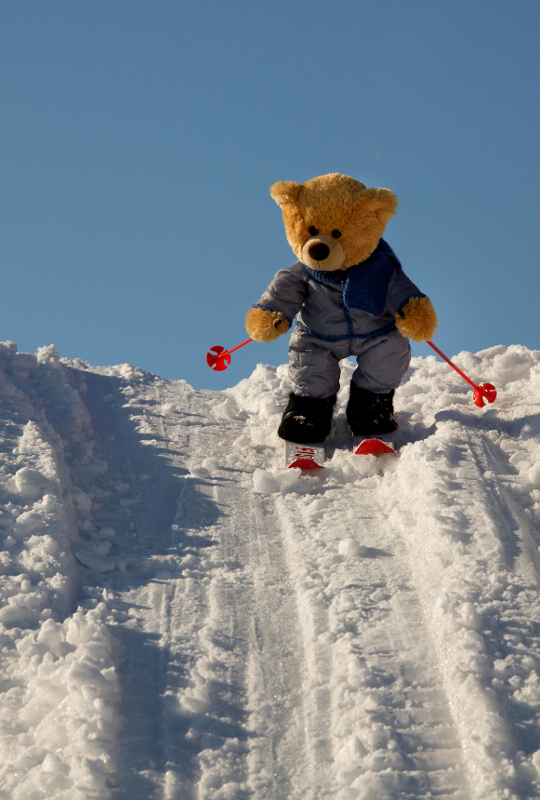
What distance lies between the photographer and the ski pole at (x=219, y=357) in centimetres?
329

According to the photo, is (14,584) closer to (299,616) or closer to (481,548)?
(299,616)

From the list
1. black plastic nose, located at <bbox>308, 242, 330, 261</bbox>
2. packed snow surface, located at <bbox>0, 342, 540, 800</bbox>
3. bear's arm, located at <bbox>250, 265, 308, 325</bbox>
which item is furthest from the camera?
bear's arm, located at <bbox>250, 265, 308, 325</bbox>

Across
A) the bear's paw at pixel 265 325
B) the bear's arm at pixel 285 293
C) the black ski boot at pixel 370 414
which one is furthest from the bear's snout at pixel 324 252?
the black ski boot at pixel 370 414

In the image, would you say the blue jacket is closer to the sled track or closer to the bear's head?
the bear's head

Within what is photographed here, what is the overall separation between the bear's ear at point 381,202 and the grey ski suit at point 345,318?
0.18m

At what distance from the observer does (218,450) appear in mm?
3342

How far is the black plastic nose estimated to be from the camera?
287 cm

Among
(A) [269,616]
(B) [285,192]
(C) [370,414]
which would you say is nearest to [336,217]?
(B) [285,192]

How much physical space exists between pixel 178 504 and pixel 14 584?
817 millimetres

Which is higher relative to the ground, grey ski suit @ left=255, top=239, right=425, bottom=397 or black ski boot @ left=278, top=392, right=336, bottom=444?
grey ski suit @ left=255, top=239, right=425, bottom=397

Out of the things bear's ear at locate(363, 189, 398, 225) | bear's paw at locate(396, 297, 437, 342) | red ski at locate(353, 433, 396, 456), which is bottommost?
red ski at locate(353, 433, 396, 456)

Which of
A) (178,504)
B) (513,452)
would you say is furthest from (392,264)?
(178,504)

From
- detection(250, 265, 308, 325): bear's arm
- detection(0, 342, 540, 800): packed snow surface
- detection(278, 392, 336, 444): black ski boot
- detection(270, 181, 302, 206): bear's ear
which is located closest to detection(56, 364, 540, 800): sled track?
detection(0, 342, 540, 800): packed snow surface

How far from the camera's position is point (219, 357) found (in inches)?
130
